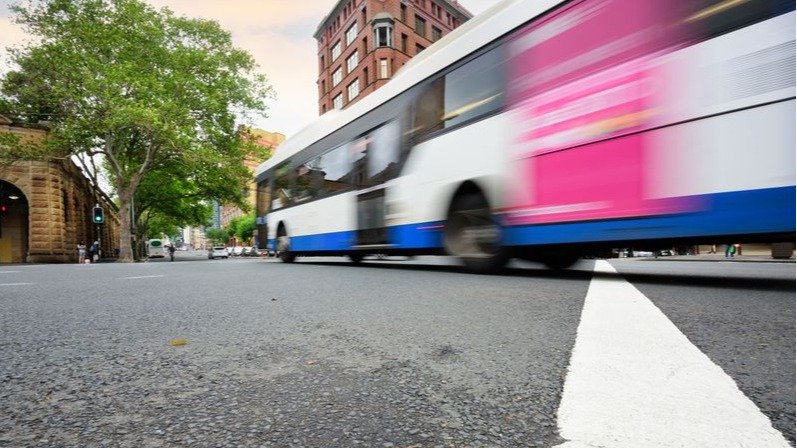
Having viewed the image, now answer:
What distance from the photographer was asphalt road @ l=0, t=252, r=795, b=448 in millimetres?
1157

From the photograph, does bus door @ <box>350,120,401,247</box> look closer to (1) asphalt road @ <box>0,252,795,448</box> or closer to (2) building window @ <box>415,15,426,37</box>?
(1) asphalt road @ <box>0,252,795,448</box>

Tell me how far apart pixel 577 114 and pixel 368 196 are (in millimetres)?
4259

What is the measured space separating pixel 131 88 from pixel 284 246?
17212 millimetres

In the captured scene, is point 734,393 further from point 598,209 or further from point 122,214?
point 122,214

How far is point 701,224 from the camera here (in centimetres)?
409

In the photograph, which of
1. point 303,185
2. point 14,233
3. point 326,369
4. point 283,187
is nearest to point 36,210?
point 14,233

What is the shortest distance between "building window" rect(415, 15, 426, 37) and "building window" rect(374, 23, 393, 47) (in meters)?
4.29

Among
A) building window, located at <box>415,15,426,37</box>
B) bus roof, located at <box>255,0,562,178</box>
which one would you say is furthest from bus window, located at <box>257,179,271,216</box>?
building window, located at <box>415,15,426,37</box>

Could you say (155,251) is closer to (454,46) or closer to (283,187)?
(283,187)

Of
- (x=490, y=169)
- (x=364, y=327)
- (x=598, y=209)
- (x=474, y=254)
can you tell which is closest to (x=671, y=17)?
(x=598, y=209)

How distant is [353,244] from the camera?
29.4ft

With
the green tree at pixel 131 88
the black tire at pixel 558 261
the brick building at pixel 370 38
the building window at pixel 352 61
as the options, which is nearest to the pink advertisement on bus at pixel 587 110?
the black tire at pixel 558 261

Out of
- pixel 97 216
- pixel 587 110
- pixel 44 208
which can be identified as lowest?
pixel 587 110

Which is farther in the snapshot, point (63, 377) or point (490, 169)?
point (490, 169)
